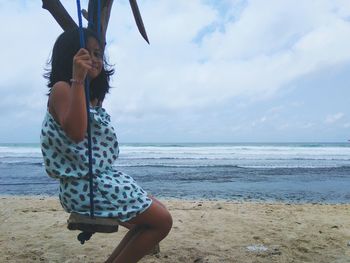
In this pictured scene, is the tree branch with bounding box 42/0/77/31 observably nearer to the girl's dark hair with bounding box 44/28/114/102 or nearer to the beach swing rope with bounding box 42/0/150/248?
the beach swing rope with bounding box 42/0/150/248

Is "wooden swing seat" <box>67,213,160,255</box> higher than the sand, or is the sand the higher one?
"wooden swing seat" <box>67,213,160,255</box>

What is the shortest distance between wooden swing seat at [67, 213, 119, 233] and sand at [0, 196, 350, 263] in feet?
5.19

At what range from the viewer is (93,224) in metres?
1.96

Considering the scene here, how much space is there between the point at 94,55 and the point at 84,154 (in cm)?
55

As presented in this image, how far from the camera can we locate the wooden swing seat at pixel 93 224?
1955 millimetres

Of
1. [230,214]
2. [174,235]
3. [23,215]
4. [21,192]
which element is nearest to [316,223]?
[230,214]

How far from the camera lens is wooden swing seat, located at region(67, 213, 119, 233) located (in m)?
1.96

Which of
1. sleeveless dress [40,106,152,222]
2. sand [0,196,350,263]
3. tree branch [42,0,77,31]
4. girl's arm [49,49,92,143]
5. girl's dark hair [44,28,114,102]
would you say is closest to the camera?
girl's arm [49,49,92,143]

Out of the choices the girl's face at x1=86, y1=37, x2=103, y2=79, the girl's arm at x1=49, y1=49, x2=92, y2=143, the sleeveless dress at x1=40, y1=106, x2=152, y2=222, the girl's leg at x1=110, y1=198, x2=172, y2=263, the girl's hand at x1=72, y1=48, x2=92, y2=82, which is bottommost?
the girl's leg at x1=110, y1=198, x2=172, y2=263

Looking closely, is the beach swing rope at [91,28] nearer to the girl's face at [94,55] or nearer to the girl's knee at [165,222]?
the girl's face at [94,55]

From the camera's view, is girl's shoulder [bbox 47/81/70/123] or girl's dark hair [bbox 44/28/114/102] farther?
girl's dark hair [bbox 44/28/114/102]

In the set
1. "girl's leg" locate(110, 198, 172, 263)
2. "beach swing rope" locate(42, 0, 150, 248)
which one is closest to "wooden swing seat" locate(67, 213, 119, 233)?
"beach swing rope" locate(42, 0, 150, 248)


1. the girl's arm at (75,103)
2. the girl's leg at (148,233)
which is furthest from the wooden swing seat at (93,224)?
the girl's arm at (75,103)

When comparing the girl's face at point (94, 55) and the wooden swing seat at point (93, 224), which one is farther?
the girl's face at point (94, 55)
